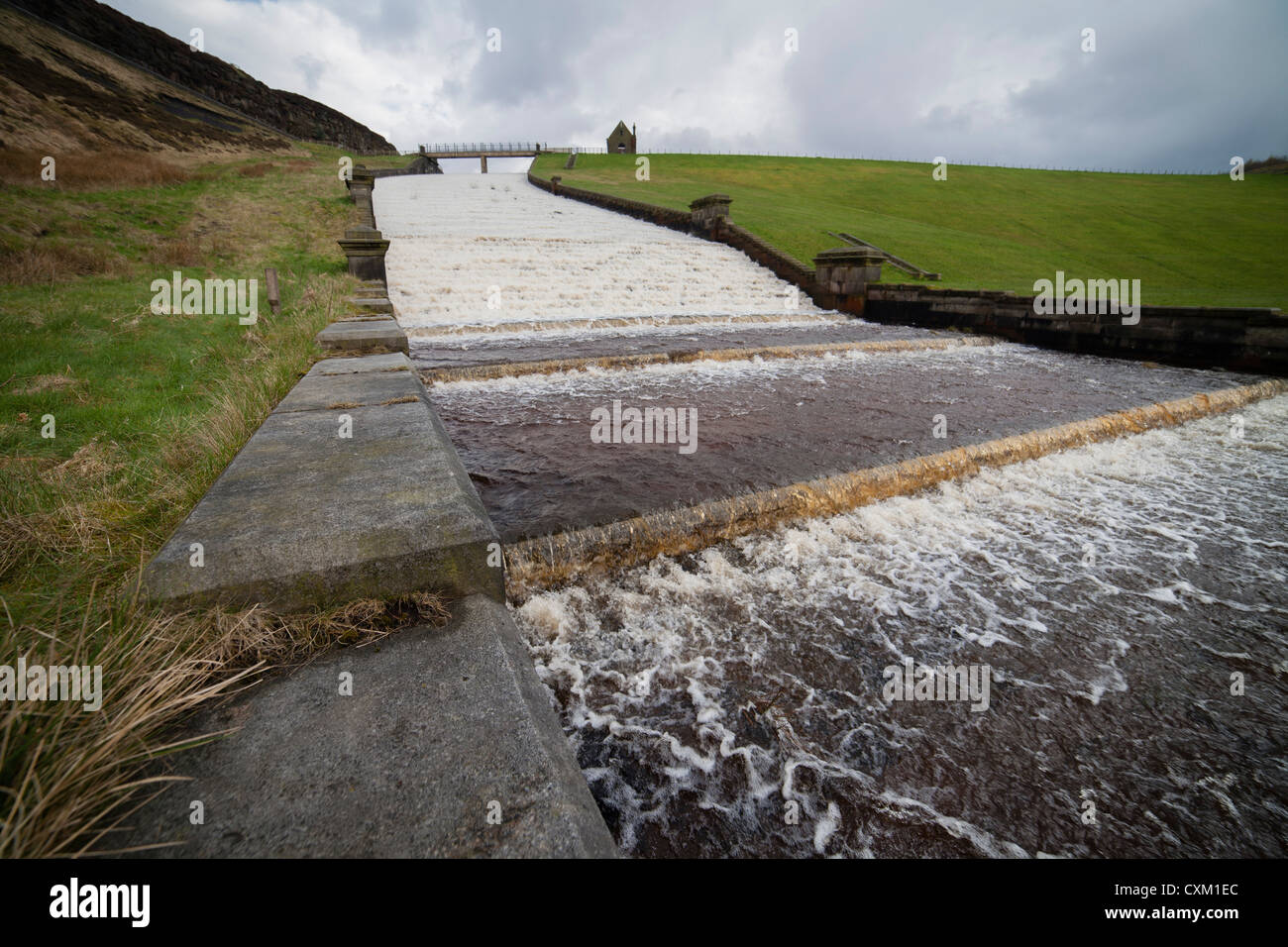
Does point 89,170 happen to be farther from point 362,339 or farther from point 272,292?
point 362,339

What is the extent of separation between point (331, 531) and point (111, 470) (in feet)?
8.13

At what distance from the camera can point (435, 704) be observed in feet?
4.46

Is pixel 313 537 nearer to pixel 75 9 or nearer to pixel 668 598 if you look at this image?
pixel 668 598

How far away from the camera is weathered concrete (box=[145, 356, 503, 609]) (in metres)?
1.60

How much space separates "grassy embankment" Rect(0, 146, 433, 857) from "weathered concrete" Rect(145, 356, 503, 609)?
9 cm

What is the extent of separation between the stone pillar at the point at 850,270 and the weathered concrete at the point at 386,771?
13.1 m

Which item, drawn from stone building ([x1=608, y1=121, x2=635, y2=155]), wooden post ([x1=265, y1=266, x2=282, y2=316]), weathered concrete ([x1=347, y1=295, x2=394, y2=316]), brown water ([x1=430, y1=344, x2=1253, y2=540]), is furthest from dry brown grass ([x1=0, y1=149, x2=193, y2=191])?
stone building ([x1=608, y1=121, x2=635, y2=155])

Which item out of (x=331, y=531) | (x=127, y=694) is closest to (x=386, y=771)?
(x=127, y=694)

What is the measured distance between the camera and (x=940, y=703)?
2.11m

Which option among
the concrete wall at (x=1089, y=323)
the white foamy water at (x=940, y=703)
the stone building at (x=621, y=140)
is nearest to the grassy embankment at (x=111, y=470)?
the white foamy water at (x=940, y=703)

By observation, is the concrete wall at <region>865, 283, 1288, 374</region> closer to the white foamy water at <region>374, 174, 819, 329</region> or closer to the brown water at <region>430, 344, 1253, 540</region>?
the brown water at <region>430, 344, 1253, 540</region>

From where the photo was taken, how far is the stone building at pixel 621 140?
6372 cm

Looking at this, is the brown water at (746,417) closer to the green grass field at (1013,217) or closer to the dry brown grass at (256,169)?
the green grass field at (1013,217)

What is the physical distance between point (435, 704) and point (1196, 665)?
10.2 feet
